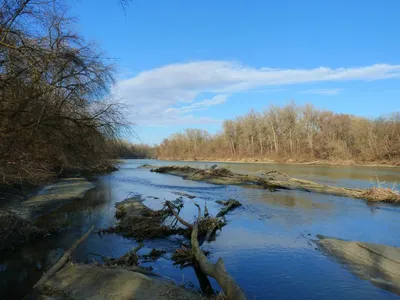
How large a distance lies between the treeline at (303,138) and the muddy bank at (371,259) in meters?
48.7

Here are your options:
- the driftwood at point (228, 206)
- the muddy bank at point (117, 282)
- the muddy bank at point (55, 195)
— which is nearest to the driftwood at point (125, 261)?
the muddy bank at point (117, 282)

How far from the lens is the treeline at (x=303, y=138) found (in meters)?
58.3

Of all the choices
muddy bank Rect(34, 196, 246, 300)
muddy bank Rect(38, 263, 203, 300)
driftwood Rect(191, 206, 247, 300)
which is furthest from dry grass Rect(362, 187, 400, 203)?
muddy bank Rect(38, 263, 203, 300)

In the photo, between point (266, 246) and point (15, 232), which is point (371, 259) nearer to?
point (266, 246)

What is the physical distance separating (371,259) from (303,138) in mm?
69144

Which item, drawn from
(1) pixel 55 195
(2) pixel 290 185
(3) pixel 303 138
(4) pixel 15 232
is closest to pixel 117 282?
(4) pixel 15 232

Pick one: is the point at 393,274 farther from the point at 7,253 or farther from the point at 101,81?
the point at 101,81

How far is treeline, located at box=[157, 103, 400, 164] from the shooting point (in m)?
58.3

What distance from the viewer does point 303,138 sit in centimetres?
7425

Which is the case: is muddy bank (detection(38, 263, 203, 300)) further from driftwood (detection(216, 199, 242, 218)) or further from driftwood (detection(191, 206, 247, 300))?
driftwood (detection(216, 199, 242, 218))

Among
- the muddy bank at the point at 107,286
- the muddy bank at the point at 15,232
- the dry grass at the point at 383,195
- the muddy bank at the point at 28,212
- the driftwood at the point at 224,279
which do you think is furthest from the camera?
the dry grass at the point at 383,195

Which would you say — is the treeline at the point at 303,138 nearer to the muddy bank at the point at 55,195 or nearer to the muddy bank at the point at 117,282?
the muddy bank at the point at 55,195

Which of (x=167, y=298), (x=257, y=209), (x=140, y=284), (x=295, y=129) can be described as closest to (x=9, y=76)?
(x=140, y=284)

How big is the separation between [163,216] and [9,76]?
7705 mm
